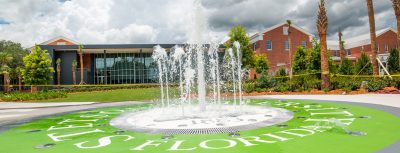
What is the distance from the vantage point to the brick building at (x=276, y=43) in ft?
156

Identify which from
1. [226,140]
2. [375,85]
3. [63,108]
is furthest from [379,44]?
[226,140]

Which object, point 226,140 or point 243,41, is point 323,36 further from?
point 226,140

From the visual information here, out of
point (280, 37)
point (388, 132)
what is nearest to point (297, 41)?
point (280, 37)

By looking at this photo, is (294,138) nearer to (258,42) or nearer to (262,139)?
(262,139)

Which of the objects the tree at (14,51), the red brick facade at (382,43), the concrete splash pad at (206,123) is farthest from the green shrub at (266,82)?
the tree at (14,51)

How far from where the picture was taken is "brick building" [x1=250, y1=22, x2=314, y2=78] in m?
47.6

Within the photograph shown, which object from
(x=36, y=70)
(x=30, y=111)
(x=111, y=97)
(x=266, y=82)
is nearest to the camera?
(x=30, y=111)

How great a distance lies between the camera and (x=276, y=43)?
48.3 meters

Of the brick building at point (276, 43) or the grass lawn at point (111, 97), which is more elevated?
the brick building at point (276, 43)

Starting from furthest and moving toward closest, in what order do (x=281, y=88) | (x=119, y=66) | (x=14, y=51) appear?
(x=14, y=51), (x=119, y=66), (x=281, y=88)

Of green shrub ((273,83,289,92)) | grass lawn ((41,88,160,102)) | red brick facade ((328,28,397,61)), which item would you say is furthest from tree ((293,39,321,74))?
red brick facade ((328,28,397,61))

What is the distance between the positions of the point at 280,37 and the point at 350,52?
833 inches

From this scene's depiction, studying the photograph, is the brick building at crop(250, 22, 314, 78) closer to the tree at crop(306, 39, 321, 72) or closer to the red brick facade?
the tree at crop(306, 39, 321, 72)

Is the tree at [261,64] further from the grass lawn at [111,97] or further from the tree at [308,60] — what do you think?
the grass lawn at [111,97]
